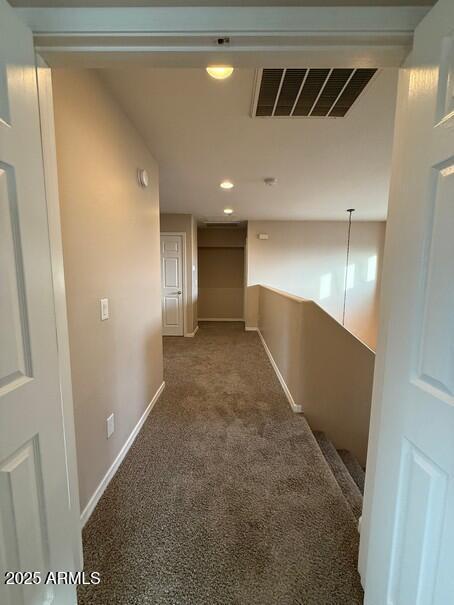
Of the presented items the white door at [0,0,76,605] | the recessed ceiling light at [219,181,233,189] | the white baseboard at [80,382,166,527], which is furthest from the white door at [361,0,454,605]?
the recessed ceiling light at [219,181,233,189]

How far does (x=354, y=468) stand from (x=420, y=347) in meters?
2.26

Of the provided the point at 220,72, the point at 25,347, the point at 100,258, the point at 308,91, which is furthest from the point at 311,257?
the point at 25,347

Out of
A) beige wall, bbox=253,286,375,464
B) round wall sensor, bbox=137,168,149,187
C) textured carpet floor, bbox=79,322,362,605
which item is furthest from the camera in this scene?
beige wall, bbox=253,286,375,464

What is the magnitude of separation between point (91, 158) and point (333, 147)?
6.73 ft

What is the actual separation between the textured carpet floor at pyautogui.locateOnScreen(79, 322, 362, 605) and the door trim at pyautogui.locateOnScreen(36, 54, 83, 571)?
0.89 ft

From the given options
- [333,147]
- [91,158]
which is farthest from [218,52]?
[333,147]

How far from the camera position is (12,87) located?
72 centimetres

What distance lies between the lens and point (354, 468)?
7.82 ft

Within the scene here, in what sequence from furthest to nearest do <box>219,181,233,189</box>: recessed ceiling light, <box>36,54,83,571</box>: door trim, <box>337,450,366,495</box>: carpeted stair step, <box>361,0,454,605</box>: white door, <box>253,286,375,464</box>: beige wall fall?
<box>219,181,233,189</box>: recessed ceiling light → <box>253,286,375,464</box>: beige wall → <box>337,450,366,495</box>: carpeted stair step → <box>36,54,83,571</box>: door trim → <box>361,0,454,605</box>: white door

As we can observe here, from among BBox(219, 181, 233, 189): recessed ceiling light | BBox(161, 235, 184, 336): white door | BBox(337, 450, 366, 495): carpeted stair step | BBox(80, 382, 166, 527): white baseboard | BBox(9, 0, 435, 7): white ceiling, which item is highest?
BBox(219, 181, 233, 189): recessed ceiling light

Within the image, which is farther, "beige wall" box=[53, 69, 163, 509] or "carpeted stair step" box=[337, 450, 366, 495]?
"carpeted stair step" box=[337, 450, 366, 495]

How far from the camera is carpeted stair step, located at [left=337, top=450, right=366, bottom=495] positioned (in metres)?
2.20

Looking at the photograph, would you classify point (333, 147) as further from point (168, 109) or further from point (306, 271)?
point (306, 271)

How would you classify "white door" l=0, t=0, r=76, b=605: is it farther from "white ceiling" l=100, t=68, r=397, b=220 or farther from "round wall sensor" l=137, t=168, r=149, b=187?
"round wall sensor" l=137, t=168, r=149, b=187
